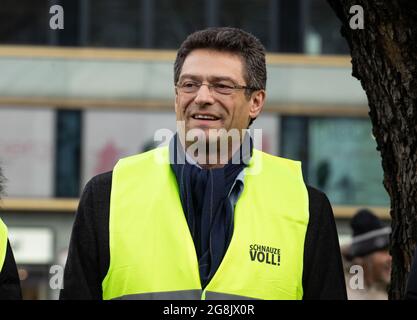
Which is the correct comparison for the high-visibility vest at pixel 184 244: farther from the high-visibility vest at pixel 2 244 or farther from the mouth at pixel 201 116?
the high-visibility vest at pixel 2 244

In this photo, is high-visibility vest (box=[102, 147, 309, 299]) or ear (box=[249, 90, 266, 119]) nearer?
high-visibility vest (box=[102, 147, 309, 299])

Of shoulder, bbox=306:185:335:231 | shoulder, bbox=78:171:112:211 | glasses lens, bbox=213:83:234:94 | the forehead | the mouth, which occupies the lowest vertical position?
shoulder, bbox=306:185:335:231

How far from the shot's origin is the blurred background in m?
17.4

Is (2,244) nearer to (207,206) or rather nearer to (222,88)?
(207,206)

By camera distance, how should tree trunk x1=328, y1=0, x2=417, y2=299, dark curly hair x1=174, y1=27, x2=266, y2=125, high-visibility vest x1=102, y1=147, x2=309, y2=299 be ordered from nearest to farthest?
high-visibility vest x1=102, y1=147, x2=309, y2=299 → dark curly hair x1=174, y1=27, x2=266, y2=125 → tree trunk x1=328, y1=0, x2=417, y2=299

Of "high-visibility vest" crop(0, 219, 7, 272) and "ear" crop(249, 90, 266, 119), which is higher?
"ear" crop(249, 90, 266, 119)

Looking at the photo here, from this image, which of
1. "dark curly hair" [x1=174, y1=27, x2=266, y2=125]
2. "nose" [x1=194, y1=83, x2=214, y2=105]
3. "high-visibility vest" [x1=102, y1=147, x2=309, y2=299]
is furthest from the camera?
"dark curly hair" [x1=174, y1=27, x2=266, y2=125]

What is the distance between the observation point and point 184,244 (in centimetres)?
393

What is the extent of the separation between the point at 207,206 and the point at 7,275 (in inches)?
25.7

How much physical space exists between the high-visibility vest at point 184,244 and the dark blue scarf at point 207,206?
28mm

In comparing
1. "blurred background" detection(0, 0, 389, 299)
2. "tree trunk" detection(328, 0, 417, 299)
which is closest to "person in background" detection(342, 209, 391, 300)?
"tree trunk" detection(328, 0, 417, 299)

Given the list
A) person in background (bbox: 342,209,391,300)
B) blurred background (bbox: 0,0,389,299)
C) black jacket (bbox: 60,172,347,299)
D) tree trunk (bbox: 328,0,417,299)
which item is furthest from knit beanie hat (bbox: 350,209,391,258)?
blurred background (bbox: 0,0,389,299)

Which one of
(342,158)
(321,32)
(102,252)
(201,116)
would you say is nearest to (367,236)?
(201,116)
